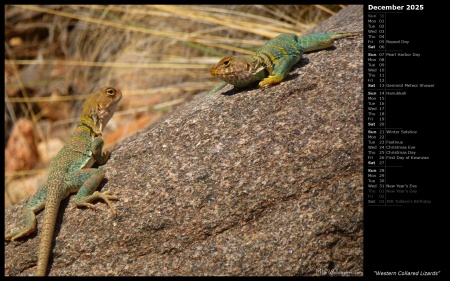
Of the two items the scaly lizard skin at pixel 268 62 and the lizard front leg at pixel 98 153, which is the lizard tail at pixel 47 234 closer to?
the lizard front leg at pixel 98 153

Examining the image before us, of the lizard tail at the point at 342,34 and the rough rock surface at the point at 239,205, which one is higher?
the lizard tail at the point at 342,34

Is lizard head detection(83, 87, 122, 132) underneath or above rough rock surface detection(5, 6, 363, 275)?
above

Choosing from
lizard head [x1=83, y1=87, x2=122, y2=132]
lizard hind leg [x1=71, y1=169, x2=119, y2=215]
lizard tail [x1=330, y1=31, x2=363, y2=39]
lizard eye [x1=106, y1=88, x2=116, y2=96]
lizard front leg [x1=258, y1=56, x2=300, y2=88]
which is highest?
lizard tail [x1=330, y1=31, x2=363, y2=39]

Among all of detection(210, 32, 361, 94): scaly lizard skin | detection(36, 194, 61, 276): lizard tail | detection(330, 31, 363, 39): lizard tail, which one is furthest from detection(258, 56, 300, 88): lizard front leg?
detection(36, 194, 61, 276): lizard tail

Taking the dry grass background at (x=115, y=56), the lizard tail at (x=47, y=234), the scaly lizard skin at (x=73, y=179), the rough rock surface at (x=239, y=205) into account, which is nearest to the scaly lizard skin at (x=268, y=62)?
the rough rock surface at (x=239, y=205)

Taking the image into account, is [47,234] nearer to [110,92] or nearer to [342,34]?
[110,92]

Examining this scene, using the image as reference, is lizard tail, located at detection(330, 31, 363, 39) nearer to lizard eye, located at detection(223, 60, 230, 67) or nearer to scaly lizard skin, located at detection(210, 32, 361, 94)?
scaly lizard skin, located at detection(210, 32, 361, 94)
